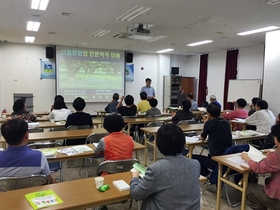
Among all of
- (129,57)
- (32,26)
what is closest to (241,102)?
(32,26)

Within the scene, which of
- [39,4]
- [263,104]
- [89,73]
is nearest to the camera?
[39,4]

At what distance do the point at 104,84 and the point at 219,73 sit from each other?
5.24 metres

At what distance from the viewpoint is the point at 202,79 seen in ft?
37.5

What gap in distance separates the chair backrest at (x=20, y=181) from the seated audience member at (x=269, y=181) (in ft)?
6.21

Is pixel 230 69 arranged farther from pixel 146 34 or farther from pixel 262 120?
pixel 262 120

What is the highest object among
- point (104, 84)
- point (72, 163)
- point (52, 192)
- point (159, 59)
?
point (159, 59)

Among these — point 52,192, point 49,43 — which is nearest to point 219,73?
point 49,43

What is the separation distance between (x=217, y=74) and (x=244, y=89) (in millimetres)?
1897

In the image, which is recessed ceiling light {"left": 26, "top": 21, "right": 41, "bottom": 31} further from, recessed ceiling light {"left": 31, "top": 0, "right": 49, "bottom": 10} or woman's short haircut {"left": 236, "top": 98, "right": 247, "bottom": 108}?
woman's short haircut {"left": 236, "top": 98, "right": 247, "bottom": 108}

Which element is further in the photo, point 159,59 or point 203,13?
point 159,59

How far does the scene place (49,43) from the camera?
909 cm

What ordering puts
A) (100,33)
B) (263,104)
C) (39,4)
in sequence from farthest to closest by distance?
(100,33)
(263,104)
(39,4)

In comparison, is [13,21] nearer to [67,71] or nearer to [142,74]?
[67,71]

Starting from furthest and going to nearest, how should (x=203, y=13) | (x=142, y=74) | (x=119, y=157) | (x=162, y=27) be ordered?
(x=142, y=74) < (x=162, y=27) < (x=203, y=13) < (x=119, y=157)
